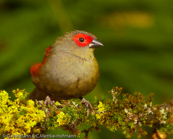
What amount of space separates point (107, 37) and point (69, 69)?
5.88ft

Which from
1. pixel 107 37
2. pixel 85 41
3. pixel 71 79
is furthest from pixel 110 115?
pixel 107 37

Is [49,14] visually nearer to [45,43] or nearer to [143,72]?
[45,43]

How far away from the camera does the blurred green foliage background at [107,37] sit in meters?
4.18

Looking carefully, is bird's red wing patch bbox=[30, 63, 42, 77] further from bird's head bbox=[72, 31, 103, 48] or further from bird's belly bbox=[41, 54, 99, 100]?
bird's head bbox=[72, 31, 103, 48]

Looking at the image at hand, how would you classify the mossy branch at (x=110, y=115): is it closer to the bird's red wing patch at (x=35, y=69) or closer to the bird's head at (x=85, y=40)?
the bird's red wing patch at (x=35, y=69)

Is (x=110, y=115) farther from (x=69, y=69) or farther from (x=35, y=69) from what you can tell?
(x=35, y=69)

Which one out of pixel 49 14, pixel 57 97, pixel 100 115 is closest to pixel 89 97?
pixel 57 97

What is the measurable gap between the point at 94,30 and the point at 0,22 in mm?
1327

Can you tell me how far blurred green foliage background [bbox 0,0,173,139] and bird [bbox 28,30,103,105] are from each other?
2.94 feet

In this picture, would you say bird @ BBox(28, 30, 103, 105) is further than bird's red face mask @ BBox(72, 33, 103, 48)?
No

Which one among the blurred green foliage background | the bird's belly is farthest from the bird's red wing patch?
the blurred green foliage background

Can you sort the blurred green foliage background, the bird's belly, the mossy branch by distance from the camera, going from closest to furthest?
1. the mossy branch
2. the bird's belly
3. the blurred green foliage background

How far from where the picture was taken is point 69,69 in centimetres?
285

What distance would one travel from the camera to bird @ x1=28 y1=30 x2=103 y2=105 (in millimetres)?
2820
